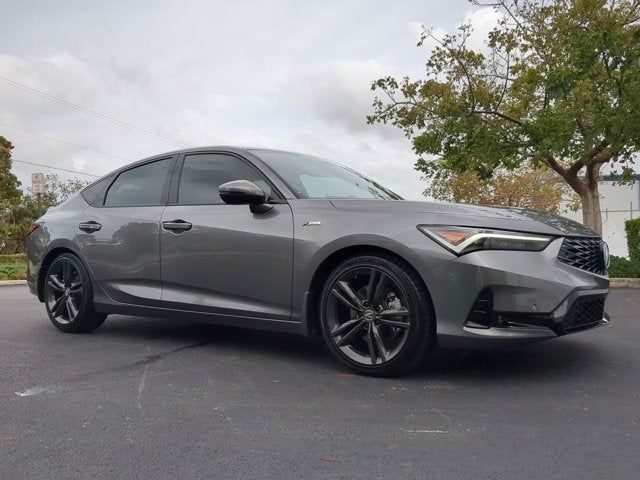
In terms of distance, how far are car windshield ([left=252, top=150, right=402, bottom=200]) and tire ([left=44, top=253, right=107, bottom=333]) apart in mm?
2034

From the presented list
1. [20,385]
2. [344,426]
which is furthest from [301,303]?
[20,385]

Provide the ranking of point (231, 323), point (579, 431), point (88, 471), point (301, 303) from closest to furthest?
point (88, 471) → point (579, 431) → point (301, 303) → point (231, 323)

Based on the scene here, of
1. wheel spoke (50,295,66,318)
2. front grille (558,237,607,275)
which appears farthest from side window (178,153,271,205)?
front grille (558,237,607,275)

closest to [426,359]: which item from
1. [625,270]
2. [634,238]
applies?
[625,270]

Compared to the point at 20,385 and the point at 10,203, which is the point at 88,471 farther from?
the point at 10,203

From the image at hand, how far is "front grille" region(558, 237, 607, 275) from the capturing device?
3.61 meters

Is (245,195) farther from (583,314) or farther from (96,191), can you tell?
(583,314)

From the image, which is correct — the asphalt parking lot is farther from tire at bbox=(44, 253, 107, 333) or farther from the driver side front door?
tire at bbox=(44, 253, 107, 333)

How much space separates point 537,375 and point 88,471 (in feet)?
8.89

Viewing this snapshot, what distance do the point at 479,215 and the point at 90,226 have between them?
3410 mm

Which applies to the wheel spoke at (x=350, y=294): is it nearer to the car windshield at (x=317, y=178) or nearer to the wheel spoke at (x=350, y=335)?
the wheel spoke at (x=350, y=335)

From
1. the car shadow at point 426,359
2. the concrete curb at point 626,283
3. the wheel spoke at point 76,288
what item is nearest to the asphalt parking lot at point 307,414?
the car shadow at point 426,359

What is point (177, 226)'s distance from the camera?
15.3 ft

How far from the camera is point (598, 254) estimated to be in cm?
396
